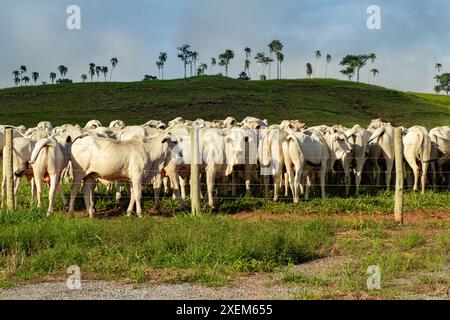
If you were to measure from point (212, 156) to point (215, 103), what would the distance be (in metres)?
50.7

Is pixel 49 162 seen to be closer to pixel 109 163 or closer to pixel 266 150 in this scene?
pixel 109 163

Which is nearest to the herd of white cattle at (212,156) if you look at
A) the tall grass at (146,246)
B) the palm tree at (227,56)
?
the tall grass at (146,246)

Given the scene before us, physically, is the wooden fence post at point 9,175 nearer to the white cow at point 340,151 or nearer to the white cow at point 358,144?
the white cow at point 340,151

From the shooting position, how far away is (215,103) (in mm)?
68188

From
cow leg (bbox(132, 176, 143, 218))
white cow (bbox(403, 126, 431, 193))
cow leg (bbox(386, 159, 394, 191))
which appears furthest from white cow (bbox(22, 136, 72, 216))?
white cow (bbox(403, 126, 431, 193))

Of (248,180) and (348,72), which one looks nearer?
(248,180)

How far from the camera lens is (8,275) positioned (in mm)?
9680

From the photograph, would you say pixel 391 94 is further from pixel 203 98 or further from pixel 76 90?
pixel 76 90

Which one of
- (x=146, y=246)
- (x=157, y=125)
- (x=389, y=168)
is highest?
(x=157, y=125)

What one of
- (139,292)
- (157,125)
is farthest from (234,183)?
(139,292)

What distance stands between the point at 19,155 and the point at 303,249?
881 centimetres

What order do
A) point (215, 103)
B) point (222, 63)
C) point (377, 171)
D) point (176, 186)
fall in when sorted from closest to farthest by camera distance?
point (176, 186) < point (377, 171) < point (215, 103) < point (222, 63)

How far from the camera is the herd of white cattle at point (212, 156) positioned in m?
15.7

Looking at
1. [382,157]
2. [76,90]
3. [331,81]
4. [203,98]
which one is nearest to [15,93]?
[76,90]
